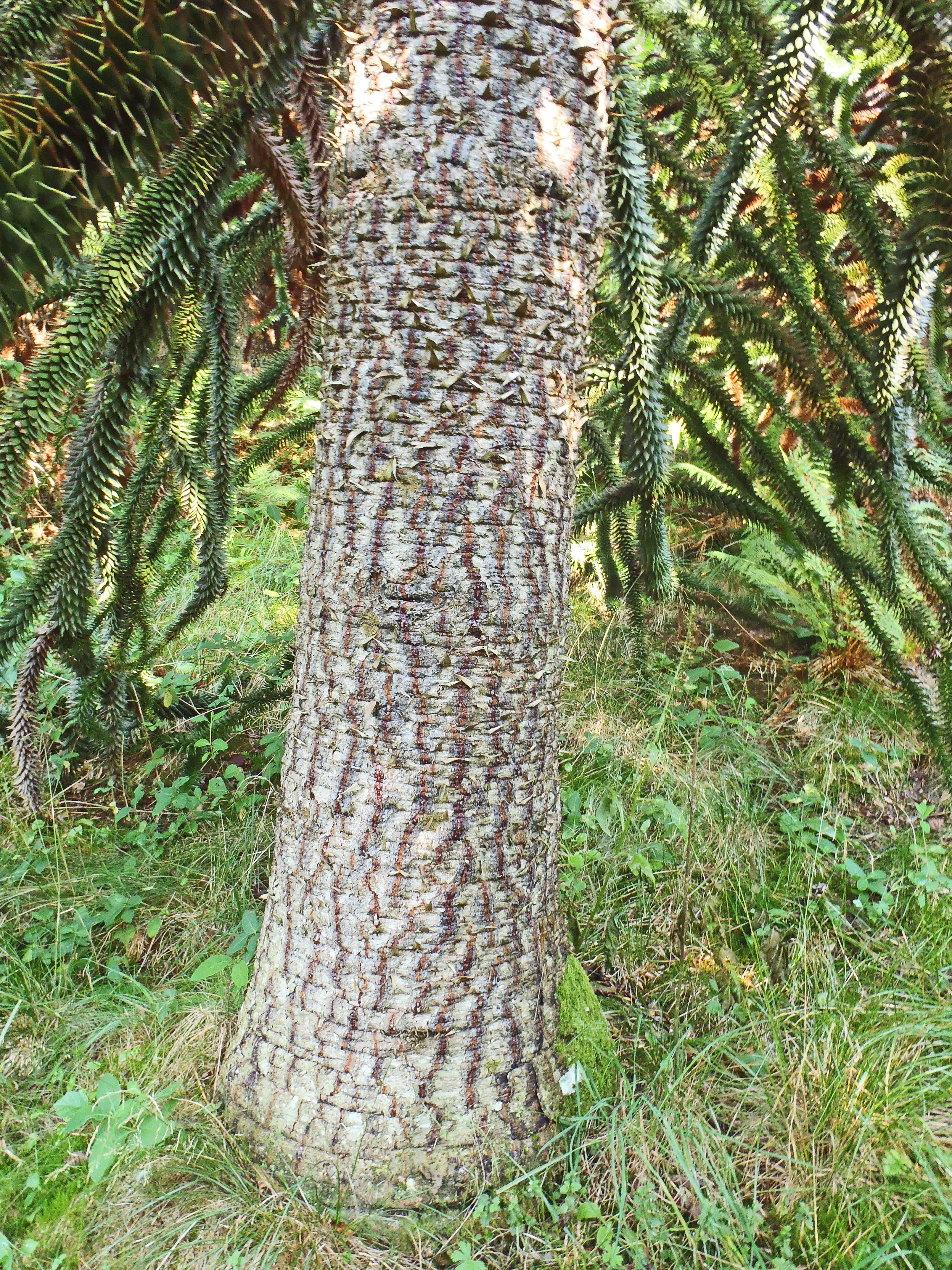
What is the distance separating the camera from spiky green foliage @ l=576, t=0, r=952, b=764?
173 centimetres

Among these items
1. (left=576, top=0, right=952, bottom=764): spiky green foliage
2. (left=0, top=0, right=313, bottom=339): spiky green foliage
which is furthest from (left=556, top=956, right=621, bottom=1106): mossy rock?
(left=0, top=0, right=313, bottom=339): spiky green foliage

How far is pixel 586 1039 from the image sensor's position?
1.84m

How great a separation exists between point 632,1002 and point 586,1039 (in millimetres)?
316

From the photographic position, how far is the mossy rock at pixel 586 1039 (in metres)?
1.79

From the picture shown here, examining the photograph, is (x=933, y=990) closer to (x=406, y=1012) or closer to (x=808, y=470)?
(x=406, y=1012)

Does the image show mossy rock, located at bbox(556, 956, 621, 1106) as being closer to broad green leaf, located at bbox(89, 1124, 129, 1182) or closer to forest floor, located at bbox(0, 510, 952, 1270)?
forest floor, located at bbox(0, 510, 952, 1270)

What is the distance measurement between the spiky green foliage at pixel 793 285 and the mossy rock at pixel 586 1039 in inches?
45.1

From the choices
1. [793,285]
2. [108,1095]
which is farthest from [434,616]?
[793,285]

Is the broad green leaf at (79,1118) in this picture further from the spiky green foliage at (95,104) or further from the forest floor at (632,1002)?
the spiky green foliage at (95,104)

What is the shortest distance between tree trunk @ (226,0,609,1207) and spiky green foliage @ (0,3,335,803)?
1.04 ft

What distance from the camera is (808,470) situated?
398cm

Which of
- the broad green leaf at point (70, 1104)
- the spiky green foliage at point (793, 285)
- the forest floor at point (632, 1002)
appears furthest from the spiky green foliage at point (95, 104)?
the forest floor at point (632, 1002)

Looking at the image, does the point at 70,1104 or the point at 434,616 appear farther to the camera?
the point at 70,1104

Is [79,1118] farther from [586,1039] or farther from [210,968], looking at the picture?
[586,1039]
